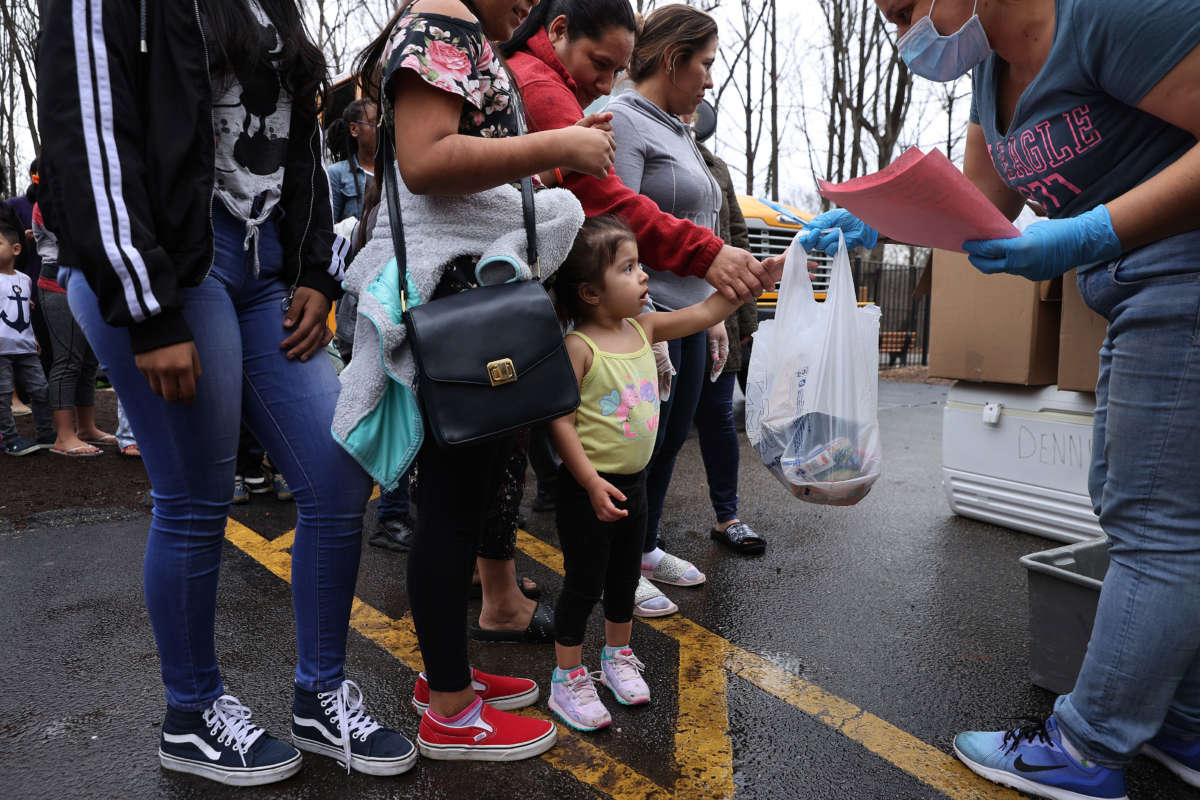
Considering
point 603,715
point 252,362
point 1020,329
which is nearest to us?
point 252,362

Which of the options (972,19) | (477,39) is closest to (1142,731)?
(972,19)

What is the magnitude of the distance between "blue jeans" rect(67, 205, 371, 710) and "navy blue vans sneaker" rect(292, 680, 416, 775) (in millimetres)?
46

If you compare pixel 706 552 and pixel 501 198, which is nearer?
pixel 501 198

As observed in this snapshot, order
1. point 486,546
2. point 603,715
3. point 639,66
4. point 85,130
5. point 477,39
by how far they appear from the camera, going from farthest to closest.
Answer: point 639,66 < point 486,546 < point 603,715 < point 477,39 < point 85,130

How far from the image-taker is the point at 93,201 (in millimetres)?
1431

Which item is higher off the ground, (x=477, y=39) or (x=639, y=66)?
(x=639, y=66)

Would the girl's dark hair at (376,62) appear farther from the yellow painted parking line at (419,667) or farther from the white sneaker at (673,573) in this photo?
the white sneaker at (673,573)

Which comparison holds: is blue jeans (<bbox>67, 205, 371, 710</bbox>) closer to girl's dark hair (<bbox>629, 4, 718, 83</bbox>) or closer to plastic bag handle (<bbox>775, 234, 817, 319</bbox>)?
plastic bag handle (<bbox>775, 234, 817, 319</bbox>)

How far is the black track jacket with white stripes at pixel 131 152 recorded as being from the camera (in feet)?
4.68

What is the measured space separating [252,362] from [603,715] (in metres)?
1.26

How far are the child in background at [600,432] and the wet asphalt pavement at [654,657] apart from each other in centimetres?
23

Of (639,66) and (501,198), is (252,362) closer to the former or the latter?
(501,198)

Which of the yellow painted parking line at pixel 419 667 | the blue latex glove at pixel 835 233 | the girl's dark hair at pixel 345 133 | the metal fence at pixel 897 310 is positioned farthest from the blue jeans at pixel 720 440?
the metal fence at pixel 897 310

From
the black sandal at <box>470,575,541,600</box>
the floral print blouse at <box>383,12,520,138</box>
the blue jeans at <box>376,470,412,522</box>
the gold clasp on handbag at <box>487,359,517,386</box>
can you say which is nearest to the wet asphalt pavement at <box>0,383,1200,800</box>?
the black sandal at <box>470,575,541,600</box>
